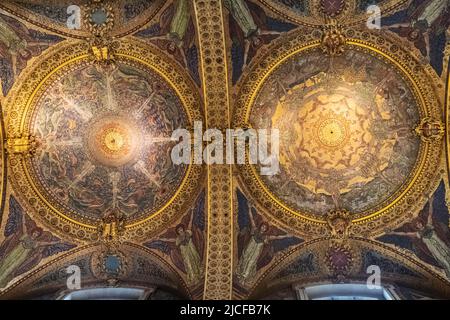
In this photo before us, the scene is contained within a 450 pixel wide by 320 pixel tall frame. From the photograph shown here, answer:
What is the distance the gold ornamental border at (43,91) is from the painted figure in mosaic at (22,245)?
0.91 ft

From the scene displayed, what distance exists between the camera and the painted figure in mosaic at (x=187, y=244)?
1362cm

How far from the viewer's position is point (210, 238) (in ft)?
44.9

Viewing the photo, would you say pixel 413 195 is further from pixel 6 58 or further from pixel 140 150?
pixel 6 58

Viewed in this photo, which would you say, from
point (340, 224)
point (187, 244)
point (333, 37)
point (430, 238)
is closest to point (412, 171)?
point (430, 238)

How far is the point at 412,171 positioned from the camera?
13492 millimetres

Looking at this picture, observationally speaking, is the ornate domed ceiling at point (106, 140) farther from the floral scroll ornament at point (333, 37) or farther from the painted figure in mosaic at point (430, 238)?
the painted figure in mosaic at point (430, 238)

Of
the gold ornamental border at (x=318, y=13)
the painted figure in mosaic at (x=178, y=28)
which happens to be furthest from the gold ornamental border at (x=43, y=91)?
the gold ornamental border at (x=318, y=13)

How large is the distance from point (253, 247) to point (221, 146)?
2724mm

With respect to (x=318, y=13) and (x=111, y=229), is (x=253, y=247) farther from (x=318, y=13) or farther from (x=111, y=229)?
(x=318, y=13)

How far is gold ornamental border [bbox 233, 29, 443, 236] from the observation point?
1300cm

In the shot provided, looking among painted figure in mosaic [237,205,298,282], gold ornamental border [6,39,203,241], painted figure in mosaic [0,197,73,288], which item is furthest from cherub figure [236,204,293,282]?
painted figure in mosaic [0,197,73,288]

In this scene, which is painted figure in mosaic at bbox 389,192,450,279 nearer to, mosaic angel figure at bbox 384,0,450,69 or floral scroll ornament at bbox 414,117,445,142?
floral scroll ornament at bbox 414,117,445,142
